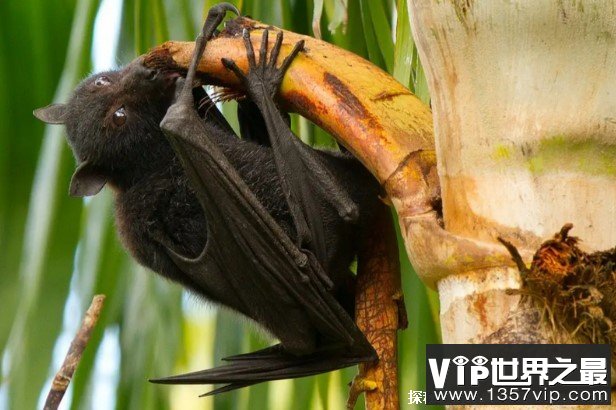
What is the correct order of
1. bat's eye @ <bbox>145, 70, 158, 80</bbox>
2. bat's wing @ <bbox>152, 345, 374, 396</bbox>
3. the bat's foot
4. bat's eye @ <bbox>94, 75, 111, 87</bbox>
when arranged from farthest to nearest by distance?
bat's eye @ <bbox>94, 75, 111, 87</bbox>
bat's eye @ <bbox>145, 70, 158, 80</bbox>
bat's wing @ <bbox>152, 345, 374, 396</bbox>
the bat's foot

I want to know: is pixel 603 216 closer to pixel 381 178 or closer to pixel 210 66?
pixel 381 178

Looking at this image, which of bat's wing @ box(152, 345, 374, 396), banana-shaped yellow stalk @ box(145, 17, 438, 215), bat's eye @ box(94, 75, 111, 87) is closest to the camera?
banana-shaped yellow stalk @ box(145, 17, 438, 215)

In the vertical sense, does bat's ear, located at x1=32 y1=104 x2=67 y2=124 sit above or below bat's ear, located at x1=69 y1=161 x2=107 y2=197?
above

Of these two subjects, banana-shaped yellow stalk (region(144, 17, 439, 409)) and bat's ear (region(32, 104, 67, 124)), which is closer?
banana-shaped yellow stalk (region(144, 17, 439, 409))

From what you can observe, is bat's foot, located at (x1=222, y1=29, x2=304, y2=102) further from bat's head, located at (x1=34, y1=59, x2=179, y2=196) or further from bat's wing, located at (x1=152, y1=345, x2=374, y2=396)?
bat's wing, located at (x1=152, y1=345, x2=374, y2=396)

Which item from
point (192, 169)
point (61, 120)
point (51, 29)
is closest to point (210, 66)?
point (192, 169)

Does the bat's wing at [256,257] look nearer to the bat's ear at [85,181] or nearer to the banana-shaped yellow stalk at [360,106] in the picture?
the banana-shaped yellow stalk at [360,106]

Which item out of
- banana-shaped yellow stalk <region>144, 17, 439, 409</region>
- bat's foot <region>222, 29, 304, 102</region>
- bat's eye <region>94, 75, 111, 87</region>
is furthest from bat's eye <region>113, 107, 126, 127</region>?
bat's foot <region>222, 29, 304, 102</region>
